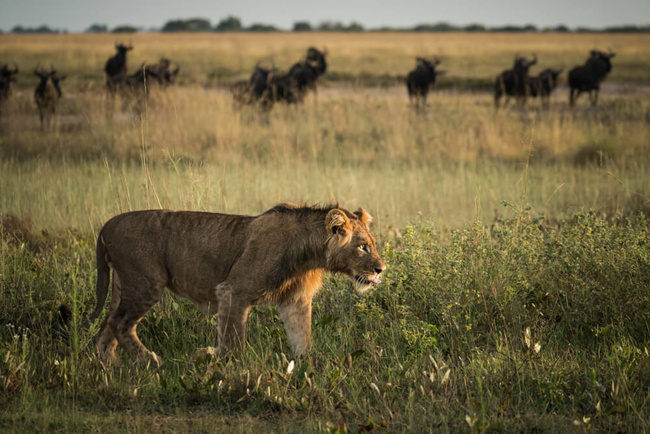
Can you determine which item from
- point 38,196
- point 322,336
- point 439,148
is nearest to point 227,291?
point 322,336

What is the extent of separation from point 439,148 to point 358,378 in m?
9.71

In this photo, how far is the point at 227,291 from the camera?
475cm

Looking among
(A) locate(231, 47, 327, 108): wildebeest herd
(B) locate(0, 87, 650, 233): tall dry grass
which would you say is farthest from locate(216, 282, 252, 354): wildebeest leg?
(A) locate(231, 47, 327, 108): wildebeest herd

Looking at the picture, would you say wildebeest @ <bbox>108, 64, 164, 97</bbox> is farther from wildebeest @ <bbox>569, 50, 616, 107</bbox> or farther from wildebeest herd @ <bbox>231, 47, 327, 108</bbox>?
wildebeest @ <bbox>569, 50, 616, 107</bbox>

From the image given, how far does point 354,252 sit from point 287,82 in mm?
15439

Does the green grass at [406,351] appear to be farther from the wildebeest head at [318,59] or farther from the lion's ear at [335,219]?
the wildebeest head at [318,59]

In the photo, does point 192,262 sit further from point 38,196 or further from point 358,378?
point 38,196

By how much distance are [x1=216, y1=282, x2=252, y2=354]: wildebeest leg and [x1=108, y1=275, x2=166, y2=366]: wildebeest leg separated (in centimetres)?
51

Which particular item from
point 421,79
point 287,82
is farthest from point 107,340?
point 421,79

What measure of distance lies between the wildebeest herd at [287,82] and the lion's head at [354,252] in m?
12.3

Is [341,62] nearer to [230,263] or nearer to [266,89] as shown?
[266,89]

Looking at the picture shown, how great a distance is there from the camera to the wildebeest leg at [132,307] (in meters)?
4.88

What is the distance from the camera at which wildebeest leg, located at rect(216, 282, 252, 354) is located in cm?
471

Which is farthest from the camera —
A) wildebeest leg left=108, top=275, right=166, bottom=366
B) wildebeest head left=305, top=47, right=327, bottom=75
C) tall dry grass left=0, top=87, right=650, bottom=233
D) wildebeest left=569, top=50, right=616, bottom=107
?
wildebeest head left=305, top=47, right=327, bottom=75
